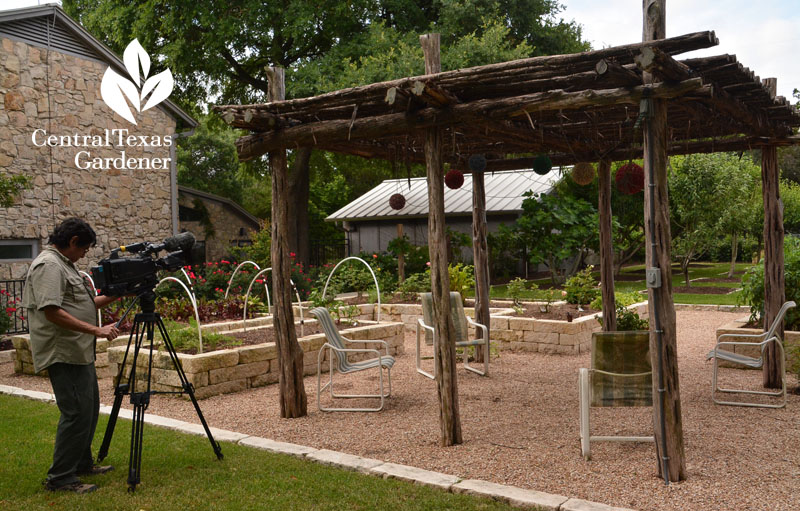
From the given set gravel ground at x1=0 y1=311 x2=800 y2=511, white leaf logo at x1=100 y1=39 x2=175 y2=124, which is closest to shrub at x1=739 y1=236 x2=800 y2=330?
gravel ground at x1=0 y1=311 x2=800 y2=511

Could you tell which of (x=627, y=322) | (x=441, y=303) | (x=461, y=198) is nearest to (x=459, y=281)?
(x=627, y=322)

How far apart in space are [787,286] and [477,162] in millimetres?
4181

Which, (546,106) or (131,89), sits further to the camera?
(131,89)

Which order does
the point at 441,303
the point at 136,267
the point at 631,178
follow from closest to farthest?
the point at 136,267, the point at 441,303, the point at 631,178

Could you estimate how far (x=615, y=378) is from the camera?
543 cm

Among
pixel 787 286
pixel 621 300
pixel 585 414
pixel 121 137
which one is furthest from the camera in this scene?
pixel 121 137

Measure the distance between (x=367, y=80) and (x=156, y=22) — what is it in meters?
6.48

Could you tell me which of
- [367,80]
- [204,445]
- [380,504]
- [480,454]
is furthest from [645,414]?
[367,80]

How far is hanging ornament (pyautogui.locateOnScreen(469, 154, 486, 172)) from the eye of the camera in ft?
29.2

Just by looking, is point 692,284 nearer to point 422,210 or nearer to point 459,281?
point 422,210

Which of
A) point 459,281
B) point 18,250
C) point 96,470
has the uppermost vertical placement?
point 18,250

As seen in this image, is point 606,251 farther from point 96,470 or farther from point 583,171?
point 96,470

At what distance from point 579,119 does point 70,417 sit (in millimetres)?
5845

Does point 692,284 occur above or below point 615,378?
above
